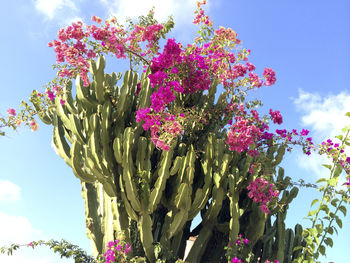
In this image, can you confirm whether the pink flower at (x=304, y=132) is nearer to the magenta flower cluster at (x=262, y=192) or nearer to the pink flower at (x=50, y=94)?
the magenta flower cluster at (x=262, y=192)

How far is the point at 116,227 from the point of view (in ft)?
21.1

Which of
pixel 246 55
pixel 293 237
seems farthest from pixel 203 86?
pixel 293 237

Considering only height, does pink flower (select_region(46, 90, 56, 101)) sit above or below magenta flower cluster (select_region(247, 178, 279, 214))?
above

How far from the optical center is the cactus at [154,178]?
5.99 metres

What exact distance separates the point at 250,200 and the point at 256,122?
150 centimetres

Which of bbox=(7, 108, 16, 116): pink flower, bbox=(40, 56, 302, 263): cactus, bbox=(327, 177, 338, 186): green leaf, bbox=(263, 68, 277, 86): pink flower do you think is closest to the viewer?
bbox=(327, 177, 338, 186): green leaf

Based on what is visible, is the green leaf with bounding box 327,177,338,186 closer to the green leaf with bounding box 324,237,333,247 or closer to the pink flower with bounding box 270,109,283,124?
the green leaf with bounding box 324,237,333,247

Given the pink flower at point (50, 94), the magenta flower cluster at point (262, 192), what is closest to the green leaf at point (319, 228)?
the magenta flower cluster at point (262, 192)

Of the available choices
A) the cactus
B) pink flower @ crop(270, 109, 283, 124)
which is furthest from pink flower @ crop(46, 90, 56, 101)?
pink flower @ crop(270, 109, 283, 124)

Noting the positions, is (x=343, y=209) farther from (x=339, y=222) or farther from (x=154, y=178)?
(x=154, y=178)

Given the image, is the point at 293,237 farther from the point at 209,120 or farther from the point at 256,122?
the point at 209,120

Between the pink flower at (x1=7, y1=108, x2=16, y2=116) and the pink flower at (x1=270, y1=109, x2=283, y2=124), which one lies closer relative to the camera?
the pink flower at (x1=7, y1=108, x2=16, y2=116)

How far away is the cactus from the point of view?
599 cm

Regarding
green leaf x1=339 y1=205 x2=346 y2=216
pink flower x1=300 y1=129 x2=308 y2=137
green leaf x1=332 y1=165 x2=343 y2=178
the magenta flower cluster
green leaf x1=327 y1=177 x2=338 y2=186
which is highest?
pink flower x1=300 y1=129 x2=308 y2=137
